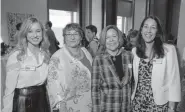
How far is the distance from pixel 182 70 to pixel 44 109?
5.53ft

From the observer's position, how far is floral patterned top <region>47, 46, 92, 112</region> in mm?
1848

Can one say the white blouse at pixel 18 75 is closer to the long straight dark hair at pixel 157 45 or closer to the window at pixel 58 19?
the long straight dark hair at pixel 157 45

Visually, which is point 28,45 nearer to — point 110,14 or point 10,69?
point 10,69

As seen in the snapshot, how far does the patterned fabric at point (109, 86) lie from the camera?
1854 mm

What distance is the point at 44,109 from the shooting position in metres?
1.88

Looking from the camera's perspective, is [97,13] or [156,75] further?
[97,13]

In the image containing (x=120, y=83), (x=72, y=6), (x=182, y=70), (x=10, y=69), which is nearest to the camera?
(x=10, y=69)

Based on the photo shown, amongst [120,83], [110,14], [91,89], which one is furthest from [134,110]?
[110,14]

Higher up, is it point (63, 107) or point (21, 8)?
point (21, 8)

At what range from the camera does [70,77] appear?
1.87 meters

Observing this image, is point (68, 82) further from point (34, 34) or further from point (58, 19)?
point (58, 19)

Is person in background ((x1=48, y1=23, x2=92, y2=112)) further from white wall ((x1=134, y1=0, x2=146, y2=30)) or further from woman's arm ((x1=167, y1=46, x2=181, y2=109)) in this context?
white wall ((x1=134, y1=0, x2=146, y2=30))

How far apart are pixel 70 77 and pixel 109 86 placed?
1.23 feet

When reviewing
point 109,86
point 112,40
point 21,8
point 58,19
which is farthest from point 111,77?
point 58,19
